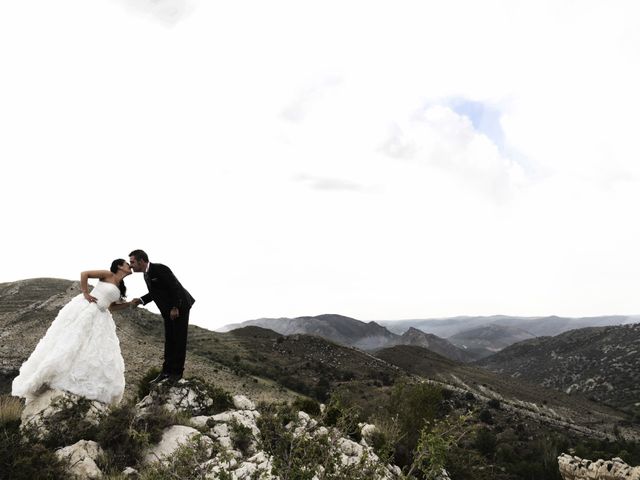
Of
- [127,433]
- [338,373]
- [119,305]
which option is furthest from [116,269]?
[338,373]

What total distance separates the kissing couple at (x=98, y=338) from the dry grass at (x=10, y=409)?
178 millimetres

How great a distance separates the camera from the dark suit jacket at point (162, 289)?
7.31 metres

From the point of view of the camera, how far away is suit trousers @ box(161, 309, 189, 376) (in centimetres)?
749

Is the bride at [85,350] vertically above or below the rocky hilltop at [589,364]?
above

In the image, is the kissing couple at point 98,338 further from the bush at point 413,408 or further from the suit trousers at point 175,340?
the bush at point 413,408

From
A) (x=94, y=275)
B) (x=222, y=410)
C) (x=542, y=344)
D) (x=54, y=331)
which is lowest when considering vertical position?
(x=542, y=344)

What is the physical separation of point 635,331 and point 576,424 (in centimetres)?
5504

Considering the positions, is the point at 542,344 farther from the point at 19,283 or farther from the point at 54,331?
the point at 54,331

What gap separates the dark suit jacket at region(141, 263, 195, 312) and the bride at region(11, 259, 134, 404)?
0.43 metres

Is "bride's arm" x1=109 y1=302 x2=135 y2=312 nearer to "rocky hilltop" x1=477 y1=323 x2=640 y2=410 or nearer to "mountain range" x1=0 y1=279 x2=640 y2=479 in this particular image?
"mountain range" x1=0 y1=279 x2=640 y2=479

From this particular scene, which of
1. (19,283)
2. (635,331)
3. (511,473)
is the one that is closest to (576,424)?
(511,473)

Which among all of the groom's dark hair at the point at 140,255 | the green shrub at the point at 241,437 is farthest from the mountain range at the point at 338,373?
the groom's dark hair at the point at 140,255

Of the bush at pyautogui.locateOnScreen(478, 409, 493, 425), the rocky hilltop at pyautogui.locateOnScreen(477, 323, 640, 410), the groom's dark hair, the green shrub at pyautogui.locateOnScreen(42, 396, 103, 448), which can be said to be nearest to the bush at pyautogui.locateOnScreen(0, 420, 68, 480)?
the green shrub at pyautogui.locateOnScreen(42, 396, 103, 448)

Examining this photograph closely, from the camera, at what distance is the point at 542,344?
359 feet
